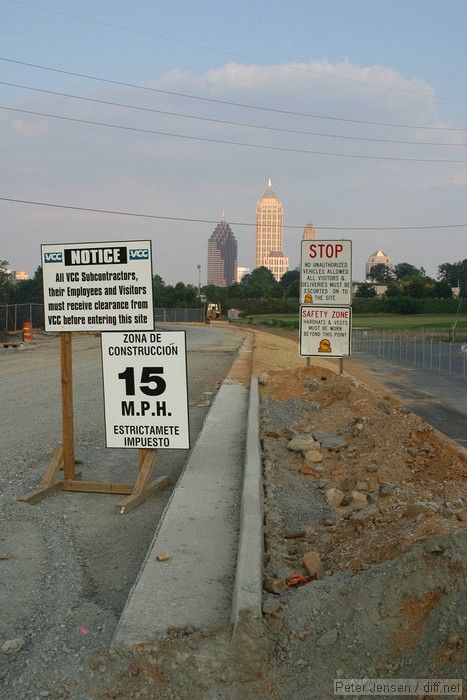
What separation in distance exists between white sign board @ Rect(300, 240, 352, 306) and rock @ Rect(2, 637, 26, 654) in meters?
12.6

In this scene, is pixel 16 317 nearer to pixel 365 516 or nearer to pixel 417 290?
pixel 365 516

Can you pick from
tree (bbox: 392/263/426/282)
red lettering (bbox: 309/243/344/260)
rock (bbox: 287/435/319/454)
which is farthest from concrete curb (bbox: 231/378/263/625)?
tree (bbox: 392/263/426/282)

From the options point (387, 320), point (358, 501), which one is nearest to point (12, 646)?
point (358, 501)

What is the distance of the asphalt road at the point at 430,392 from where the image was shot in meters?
16.3

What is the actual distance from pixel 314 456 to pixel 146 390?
111 inches

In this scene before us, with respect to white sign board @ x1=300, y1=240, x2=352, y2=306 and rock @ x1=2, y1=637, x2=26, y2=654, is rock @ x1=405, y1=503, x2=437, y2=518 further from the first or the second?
white sign board @ x1=300, y1=240, x2=352, y2=306

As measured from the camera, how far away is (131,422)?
7312mm

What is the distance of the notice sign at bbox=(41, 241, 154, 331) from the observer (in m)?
7.35

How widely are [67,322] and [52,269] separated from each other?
1.91 ft

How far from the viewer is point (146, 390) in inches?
287

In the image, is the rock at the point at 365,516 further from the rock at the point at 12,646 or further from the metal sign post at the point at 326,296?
the metal sign post at the point at 326,296

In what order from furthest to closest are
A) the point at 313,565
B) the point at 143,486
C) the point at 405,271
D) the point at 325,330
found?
the point at 405,271 → the point at 325,330 → the point at 143,486 → the point at 313,565

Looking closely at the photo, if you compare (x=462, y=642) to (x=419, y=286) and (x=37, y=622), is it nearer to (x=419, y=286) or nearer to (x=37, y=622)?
(x=37, y=622)

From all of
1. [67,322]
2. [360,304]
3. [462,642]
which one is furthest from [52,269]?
[360,304]
